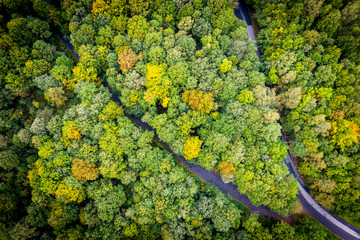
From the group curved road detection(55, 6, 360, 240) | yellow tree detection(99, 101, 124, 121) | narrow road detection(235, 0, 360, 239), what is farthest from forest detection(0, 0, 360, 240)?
narrow road detection(235, 0, 360, 239)

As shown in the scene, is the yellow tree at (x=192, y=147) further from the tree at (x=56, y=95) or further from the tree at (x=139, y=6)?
the tree at (x=139, y=6)

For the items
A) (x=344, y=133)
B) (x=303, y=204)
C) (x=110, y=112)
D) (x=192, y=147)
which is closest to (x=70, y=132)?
(x=110, y=112)

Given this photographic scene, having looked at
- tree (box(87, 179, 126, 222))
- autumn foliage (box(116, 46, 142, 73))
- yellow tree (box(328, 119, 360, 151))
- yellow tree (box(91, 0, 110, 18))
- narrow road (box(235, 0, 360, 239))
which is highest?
yellow tree (box(91, 0, 110, 18))

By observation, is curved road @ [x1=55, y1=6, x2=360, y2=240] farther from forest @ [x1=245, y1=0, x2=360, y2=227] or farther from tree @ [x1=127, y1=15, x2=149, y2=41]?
tree @ [x1=127, y1=15, x2=149, y2=41]

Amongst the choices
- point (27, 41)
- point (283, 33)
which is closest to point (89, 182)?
point (27, 41)

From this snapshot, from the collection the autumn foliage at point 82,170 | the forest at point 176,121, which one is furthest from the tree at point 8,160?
the autumn foliage at point 82,170

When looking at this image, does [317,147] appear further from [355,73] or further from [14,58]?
[14,58]
